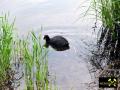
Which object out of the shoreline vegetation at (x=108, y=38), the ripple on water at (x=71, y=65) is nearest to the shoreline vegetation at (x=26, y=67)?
the ripple on water at (x=71, y=65)

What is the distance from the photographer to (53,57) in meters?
5.83

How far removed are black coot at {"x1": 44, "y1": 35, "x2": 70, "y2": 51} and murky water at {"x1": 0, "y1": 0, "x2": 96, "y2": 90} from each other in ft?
0.30

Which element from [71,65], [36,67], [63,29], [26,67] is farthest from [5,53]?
[63,29]

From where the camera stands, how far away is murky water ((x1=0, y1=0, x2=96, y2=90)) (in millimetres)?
5176

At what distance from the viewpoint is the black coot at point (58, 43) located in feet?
19.8

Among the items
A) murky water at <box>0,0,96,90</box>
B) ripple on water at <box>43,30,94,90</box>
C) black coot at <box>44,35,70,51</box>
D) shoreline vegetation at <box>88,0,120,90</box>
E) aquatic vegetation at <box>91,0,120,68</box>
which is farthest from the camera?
black coot at <box>44,35,70,51</box>

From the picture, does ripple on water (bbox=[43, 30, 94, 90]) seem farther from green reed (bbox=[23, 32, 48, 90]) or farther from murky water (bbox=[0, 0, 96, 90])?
green reed (bbox=[23, 32, 48, 90])

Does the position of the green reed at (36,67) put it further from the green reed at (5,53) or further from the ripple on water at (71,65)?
the ripple on water at (71,65)

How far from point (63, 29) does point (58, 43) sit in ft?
2.57

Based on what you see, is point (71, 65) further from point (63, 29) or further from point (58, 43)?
point (63, 29)

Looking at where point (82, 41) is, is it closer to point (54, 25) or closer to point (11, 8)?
point (54, 25)

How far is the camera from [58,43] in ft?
19.8

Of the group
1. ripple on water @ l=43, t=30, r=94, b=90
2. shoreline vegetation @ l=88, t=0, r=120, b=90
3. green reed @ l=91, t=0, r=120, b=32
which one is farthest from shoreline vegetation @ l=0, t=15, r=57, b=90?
green reed @ l=91, t=0, r=120, b=32

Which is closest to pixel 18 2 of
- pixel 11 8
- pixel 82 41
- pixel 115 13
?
pixel 11 8
